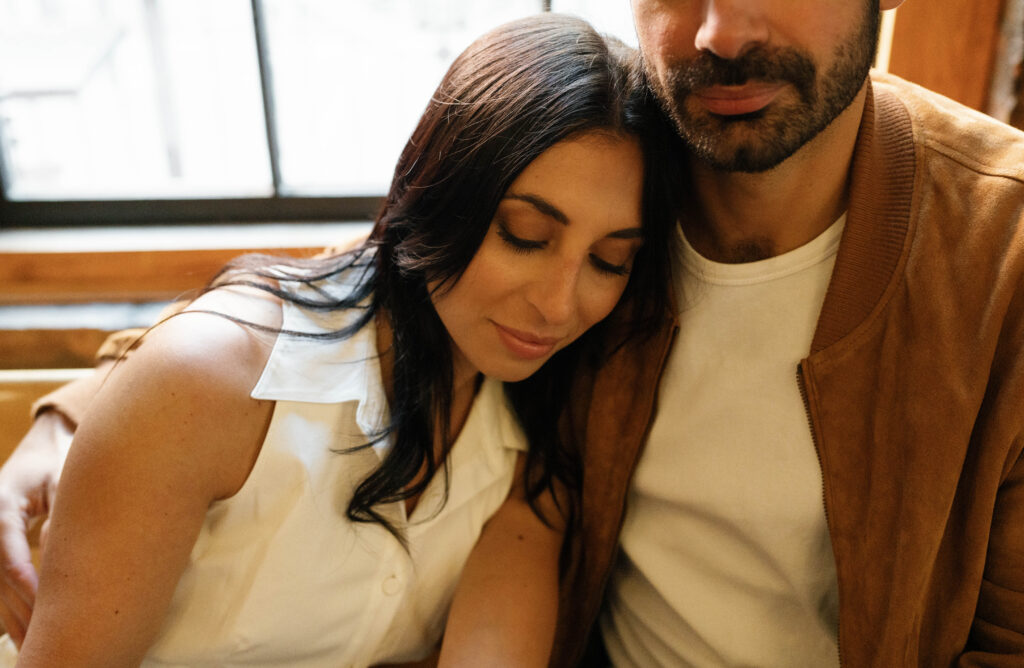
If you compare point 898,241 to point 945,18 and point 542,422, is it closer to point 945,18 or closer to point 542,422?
point 542,422

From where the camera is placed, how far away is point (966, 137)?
110cm

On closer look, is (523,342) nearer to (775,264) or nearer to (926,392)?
(775,264)

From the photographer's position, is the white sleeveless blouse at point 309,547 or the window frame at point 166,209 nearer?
the white sleeveless blouse at point 309,547

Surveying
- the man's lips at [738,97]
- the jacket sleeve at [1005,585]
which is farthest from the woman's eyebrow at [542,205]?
the jacket sleeve at [1005,585]

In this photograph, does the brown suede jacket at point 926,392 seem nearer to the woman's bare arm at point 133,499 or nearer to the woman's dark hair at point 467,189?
the woman's dark hair at point 467,189

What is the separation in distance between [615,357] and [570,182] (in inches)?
13.7

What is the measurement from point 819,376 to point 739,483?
0.62 feet

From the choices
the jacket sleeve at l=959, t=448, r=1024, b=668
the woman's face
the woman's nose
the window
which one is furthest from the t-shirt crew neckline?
the window

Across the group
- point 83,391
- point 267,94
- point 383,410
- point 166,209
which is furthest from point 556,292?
point 166,209

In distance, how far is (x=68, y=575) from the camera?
3.16 feet

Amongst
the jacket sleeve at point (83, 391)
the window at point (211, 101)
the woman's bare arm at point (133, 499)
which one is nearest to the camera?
the woman's bare arm at point (133, 499)

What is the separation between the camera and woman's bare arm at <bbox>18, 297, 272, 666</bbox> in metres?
0.96

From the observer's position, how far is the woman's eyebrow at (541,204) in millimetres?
1026

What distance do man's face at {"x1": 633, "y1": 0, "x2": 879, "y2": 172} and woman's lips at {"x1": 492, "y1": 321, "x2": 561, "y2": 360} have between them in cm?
32
